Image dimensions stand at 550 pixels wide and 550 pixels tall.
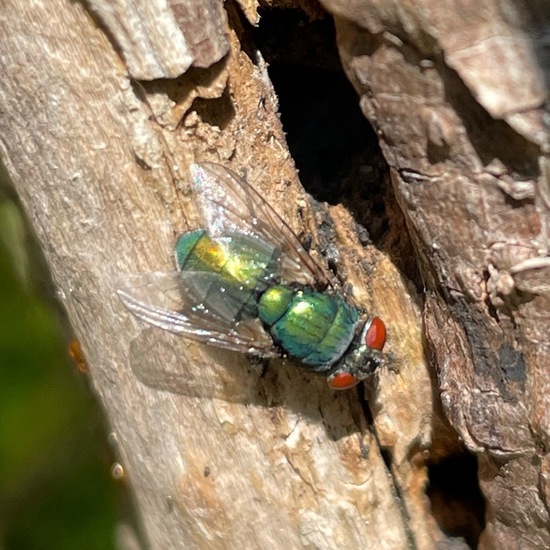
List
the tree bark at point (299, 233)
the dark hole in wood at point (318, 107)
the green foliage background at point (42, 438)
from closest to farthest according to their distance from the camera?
the tree bark at point (299, 233)
the dark hole in wood at point (318, 107)
the green foliage background at point (42, 438)

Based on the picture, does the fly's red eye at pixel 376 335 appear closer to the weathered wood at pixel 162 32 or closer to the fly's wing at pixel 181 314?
the fly's wing at pixel 181 314

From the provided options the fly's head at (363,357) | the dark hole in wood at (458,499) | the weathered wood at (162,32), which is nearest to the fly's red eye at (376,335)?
the fly's head at (363,357)

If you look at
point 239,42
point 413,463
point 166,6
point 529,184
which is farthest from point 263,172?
point 413,463

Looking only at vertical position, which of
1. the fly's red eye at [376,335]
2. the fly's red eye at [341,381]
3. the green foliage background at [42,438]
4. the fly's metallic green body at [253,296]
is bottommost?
the green foliage background at [42,438]

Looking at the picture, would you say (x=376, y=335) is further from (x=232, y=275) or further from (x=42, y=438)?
(x=42, y=438)

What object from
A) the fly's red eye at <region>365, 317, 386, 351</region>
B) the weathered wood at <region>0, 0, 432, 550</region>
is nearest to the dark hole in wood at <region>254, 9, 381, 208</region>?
the weathered wood at <region>0, 0, 432, 550</region>

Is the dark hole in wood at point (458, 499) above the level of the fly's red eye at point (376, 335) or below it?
below

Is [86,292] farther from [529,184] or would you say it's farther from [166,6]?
[529,184]

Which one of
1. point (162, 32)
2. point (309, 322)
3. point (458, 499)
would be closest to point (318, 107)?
point (309, 322)
